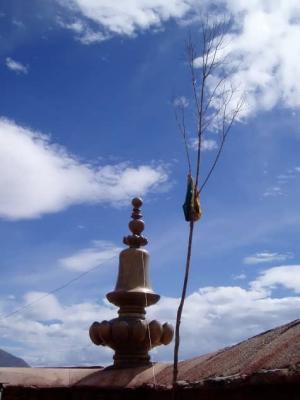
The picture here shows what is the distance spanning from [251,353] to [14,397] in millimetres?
4173

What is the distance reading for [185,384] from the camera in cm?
654

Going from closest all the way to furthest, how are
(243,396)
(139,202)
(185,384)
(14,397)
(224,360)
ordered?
(243,396) < (185,384) < (224,360) < (14,397) < (139,202)

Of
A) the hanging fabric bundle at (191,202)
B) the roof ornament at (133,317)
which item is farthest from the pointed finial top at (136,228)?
the hanging fabric bundle at (191,202)

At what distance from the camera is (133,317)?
9.99 m

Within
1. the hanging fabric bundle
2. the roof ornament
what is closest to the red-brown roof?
the roof ornament

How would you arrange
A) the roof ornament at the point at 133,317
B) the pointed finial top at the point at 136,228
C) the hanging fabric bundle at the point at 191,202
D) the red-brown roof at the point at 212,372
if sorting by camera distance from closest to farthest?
1. the red-brown roof at the point at 212,372
2. the hanging fabric bundle at the point at 191,202
3. the roof ornament at the point at 133,317
4. the pointed finial top at the point at 136,228

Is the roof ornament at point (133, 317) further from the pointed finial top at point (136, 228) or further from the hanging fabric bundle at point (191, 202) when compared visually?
the hanging fabric bundle at point (191, 202)

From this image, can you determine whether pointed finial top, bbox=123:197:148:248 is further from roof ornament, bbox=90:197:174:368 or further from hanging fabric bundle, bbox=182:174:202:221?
hanging fabric bundle, bbox=182:174:202:221

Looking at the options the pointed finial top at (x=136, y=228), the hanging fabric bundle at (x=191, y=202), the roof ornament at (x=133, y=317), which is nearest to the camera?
the hanging fabric bundle at (x=191, y=202)

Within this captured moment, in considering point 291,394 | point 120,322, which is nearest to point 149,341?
point 120,322

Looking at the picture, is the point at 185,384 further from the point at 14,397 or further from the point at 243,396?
the point at 14,397

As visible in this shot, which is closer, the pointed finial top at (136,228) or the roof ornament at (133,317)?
the roof ornament at (133,317)

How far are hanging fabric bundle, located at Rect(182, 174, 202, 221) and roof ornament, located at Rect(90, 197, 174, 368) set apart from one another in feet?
9.80

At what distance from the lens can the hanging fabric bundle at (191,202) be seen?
7242 mm
